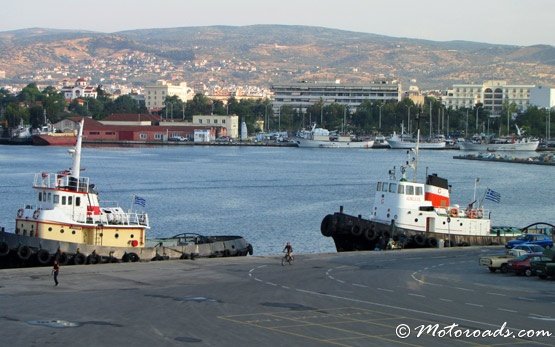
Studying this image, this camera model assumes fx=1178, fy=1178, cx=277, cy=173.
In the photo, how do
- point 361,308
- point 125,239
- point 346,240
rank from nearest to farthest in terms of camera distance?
point 361,308 < point 125,239 < point 346,240

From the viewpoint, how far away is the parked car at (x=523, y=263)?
39.4 meters

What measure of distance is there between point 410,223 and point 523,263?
13470mm

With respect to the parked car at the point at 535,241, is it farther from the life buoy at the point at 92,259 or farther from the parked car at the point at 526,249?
the life buoy at the point at 92,259

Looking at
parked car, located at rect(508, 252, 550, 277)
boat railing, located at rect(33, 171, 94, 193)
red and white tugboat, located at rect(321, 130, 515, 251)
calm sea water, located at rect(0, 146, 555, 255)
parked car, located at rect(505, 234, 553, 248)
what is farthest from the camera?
calm sea water, located at rect(0, 146, 555, 255)

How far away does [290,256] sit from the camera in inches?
1674

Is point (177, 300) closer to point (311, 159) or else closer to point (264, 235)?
point (264, 235)

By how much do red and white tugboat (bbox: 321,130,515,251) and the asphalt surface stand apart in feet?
26.5

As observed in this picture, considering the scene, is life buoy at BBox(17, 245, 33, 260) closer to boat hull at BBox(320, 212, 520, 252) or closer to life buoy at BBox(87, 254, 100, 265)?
life buoy at BBox(87, 254, 100, 265)

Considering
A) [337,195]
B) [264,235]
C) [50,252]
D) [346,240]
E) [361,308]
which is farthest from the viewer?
[337,195]

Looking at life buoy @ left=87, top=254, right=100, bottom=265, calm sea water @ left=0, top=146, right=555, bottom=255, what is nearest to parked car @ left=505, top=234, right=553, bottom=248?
calm sea water @ left=0, top=146, right=555, bottom=255

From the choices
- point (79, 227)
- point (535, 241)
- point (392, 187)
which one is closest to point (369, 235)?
point (392, 187)

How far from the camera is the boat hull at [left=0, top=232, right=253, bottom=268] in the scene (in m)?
40.7

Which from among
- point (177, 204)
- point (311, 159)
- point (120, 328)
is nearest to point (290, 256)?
point (120, 328)

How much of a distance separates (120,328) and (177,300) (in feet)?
16.2
